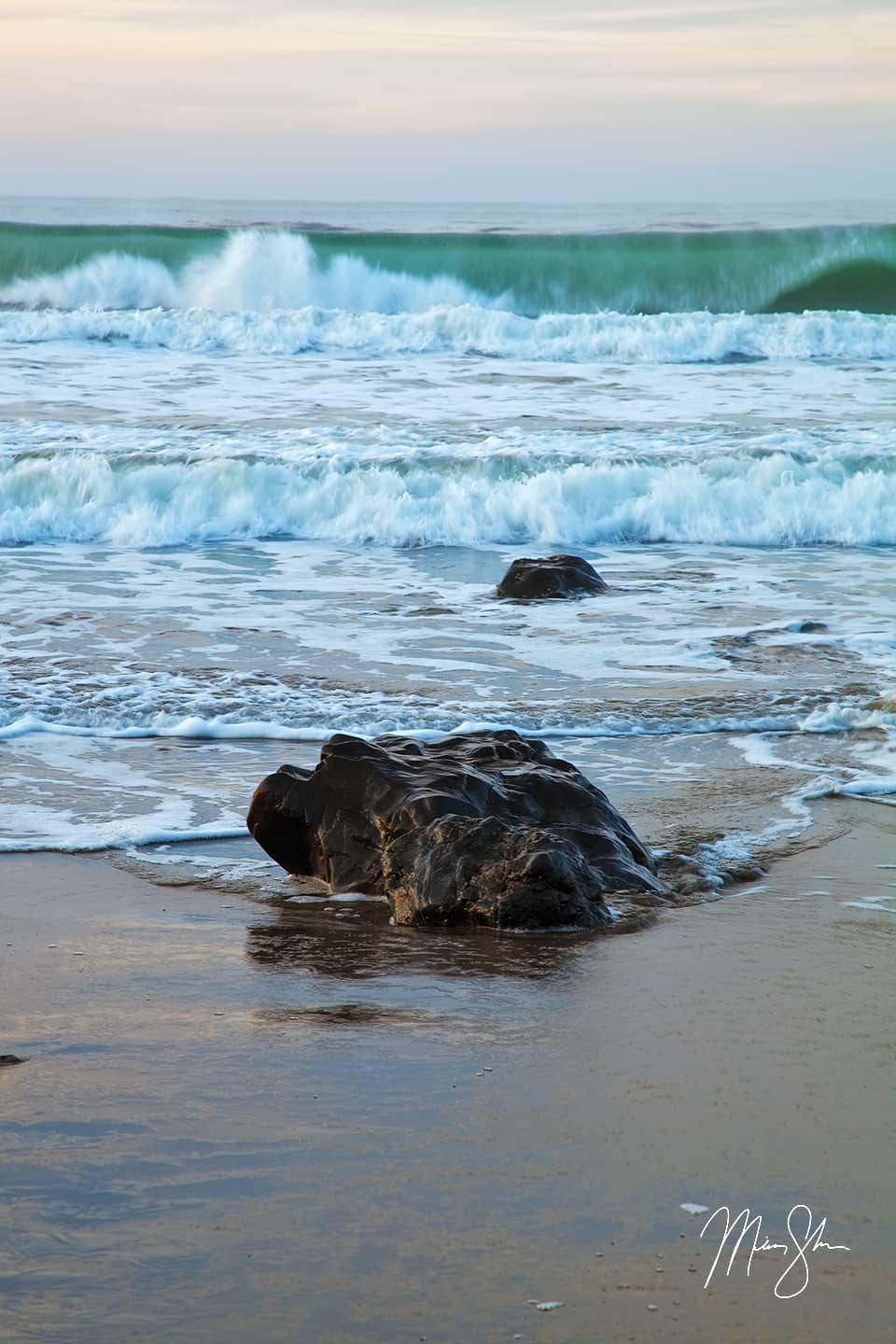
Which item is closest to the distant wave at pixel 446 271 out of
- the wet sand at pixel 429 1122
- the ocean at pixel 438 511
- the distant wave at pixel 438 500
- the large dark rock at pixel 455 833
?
the ocean at pixel 438 511

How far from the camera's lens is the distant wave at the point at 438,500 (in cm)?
1070

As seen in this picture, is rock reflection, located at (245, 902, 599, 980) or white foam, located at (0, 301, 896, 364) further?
white foam, located at (0, 301, 896, 364)

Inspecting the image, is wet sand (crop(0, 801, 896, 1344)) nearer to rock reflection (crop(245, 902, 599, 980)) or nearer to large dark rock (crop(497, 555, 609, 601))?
rock reflection (crop(245, 902, 599, 980))

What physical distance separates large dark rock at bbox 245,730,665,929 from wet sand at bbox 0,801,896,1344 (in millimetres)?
114

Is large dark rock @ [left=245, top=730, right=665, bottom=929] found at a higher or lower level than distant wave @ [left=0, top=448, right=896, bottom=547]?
lower

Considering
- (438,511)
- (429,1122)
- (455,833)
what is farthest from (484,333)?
(429,1122)

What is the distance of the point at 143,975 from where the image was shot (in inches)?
125

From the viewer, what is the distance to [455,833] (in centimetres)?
364

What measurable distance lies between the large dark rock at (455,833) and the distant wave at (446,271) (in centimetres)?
1761

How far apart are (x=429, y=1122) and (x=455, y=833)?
4.04 ft
